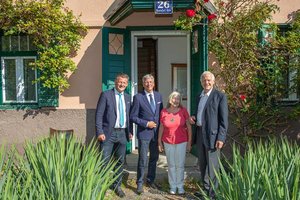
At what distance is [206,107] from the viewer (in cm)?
555

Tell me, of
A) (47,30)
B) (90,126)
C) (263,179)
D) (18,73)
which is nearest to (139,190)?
(90,126)

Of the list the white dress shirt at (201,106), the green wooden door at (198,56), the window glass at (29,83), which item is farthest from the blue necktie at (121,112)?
the window glass at (29,83)

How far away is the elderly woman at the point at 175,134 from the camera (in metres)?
5.91

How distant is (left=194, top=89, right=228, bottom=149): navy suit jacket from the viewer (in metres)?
5.46

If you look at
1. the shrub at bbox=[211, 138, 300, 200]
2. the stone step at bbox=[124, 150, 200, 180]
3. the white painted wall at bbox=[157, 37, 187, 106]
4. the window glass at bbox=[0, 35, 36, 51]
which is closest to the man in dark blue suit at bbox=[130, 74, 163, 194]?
the stone step at bbox=[124, 150, 200, 180]

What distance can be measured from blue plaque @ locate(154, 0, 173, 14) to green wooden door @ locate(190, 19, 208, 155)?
2.12ft

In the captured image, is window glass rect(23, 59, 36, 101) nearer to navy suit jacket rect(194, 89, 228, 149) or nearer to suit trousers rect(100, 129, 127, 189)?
suit trousers rect(100, 129, 127, 189)

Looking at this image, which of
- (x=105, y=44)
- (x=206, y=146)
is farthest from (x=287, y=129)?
(x=105, y=44)

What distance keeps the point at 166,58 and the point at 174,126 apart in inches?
188

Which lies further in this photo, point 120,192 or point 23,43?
point 23,43

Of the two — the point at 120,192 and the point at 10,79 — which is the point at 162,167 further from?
the point at 10,79

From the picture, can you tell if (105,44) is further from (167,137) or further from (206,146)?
(206,146)

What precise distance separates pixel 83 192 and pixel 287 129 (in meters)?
5.72

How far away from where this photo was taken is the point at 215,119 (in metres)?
5.51
